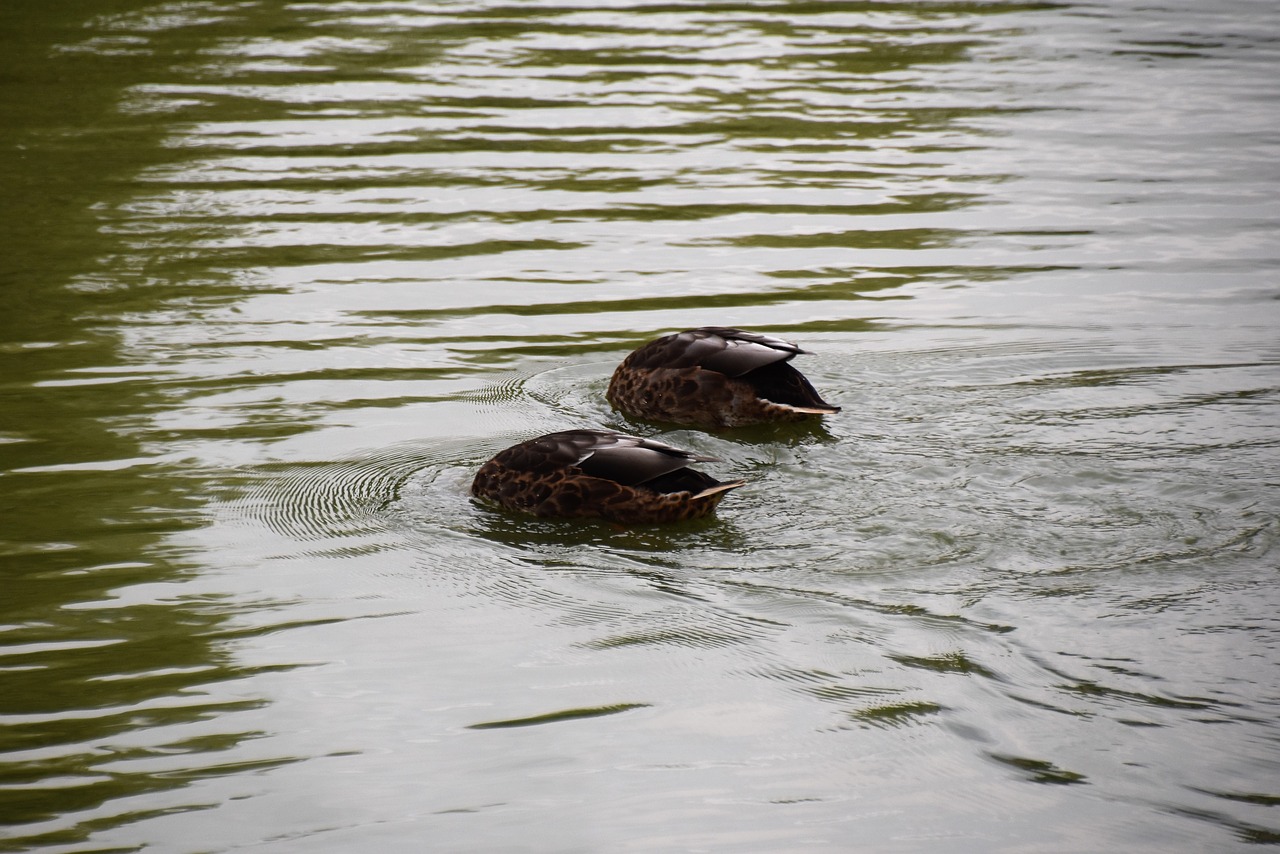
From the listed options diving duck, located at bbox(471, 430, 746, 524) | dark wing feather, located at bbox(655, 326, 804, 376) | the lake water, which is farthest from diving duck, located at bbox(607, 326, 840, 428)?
diving duck, located at bbox(471, 430, 746, 524)

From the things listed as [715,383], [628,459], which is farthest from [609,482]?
[715,383]

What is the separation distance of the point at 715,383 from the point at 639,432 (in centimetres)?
43

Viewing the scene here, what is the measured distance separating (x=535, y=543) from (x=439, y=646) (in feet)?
2.88

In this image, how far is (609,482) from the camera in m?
5.66

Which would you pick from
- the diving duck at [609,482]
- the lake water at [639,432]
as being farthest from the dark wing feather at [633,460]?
the lake water at [639,432]

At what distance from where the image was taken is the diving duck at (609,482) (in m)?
5.61

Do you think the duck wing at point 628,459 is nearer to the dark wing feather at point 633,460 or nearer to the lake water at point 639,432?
the dark wing feather at point 633,460

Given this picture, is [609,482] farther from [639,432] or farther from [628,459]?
[639,432]

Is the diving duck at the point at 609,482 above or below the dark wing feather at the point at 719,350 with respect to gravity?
below

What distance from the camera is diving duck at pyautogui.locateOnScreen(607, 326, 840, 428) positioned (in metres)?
6.69

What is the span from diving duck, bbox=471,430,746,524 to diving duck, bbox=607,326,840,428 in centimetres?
104

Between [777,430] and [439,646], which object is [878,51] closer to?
[777,430]

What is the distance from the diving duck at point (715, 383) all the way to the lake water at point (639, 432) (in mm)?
147

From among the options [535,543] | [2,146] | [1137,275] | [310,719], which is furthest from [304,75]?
[310,719]
